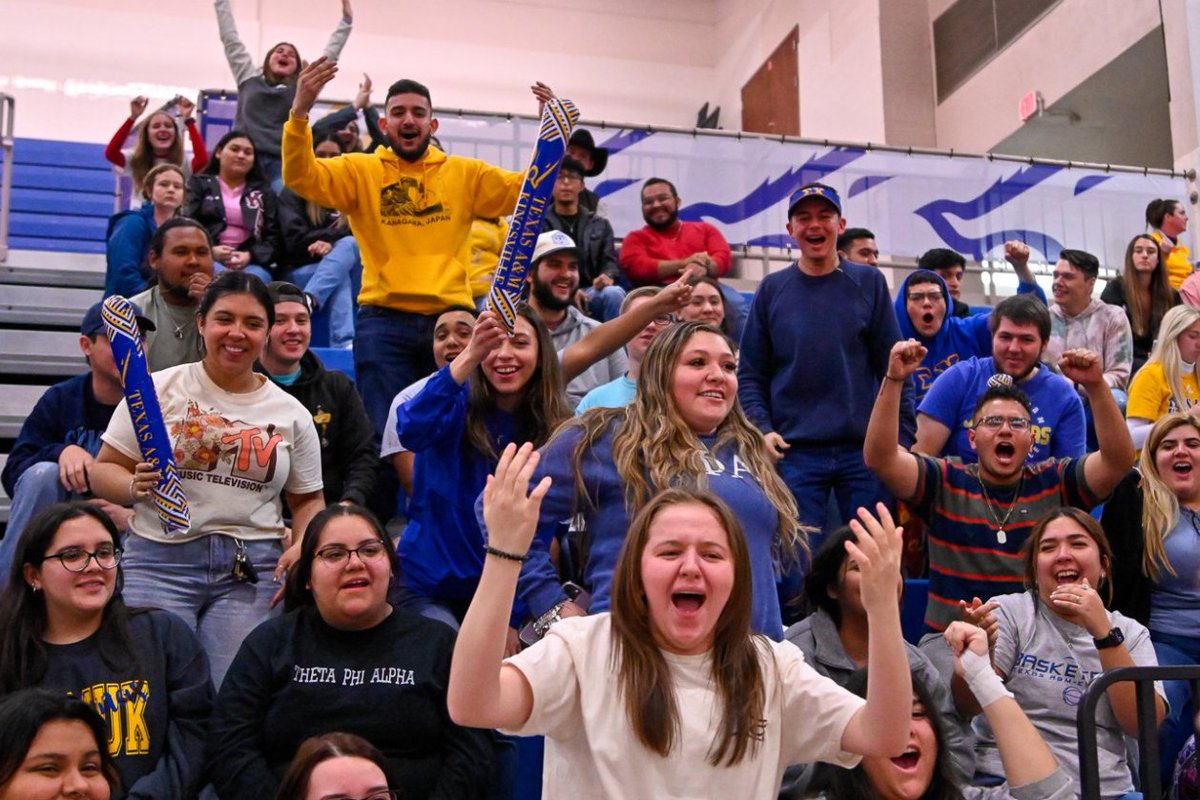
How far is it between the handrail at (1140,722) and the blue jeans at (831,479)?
166 centimetres

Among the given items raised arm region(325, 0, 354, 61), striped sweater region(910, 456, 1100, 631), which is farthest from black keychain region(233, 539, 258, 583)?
raised arm region(325, 0, 354, 61)

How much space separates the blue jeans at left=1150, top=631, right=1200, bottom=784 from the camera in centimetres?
365

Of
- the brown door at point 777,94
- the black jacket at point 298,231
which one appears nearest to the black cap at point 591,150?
the black jacket at point 298,231

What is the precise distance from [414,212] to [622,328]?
1509 millimetres

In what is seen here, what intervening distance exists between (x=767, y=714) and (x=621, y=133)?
6570 millimetres

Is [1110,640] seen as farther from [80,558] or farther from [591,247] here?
[591,247]

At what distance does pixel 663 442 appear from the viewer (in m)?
2.95

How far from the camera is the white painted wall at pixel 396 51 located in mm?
12320

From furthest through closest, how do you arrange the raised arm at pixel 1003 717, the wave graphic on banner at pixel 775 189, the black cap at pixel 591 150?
the wave graphic on banner at pixel 775 189 → the black cap at pixel 591 150 → the raised arm at pixel 1003 717

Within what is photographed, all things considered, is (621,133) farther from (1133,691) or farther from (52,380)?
(1133,691)

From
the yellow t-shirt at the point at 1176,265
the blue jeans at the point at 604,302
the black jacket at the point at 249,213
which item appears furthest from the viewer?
the yellow t-shirt at the point at 1176,265

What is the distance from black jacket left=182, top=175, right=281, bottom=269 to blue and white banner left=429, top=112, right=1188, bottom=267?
1678mm

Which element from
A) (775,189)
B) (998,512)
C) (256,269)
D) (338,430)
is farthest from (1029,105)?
(338,430)

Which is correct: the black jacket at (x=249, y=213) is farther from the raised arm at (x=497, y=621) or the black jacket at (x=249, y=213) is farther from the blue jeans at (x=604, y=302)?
the raised arm at (x=497, y=621)
